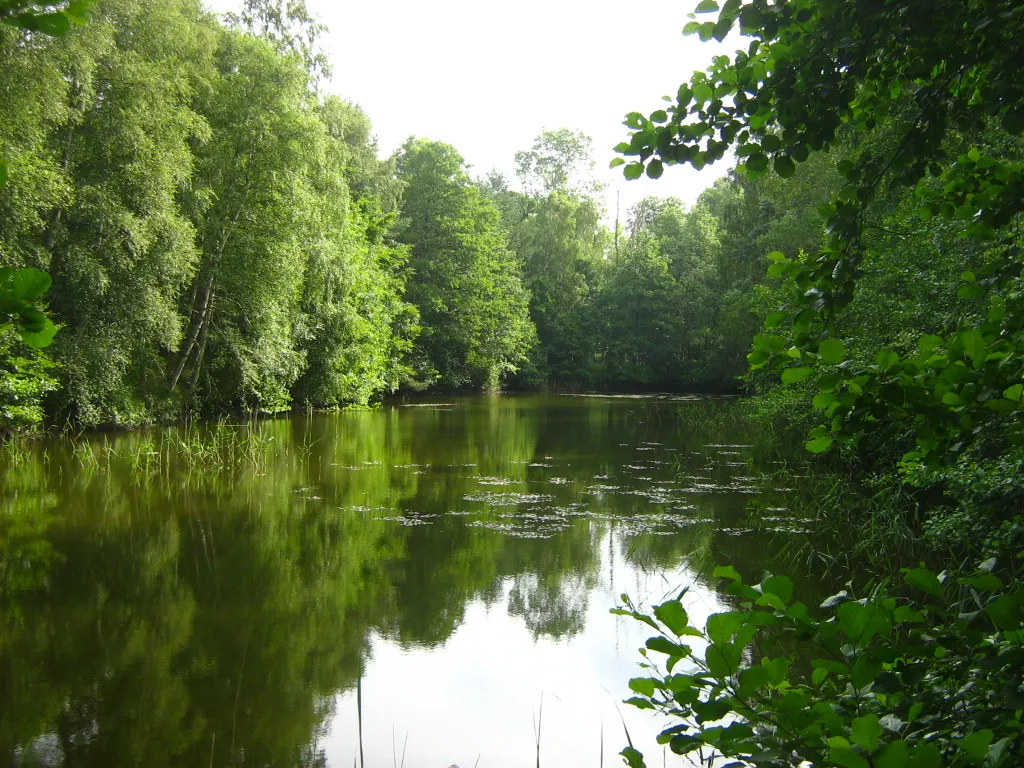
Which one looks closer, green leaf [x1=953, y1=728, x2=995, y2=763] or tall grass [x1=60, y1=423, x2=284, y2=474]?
green leaf [x1=953, y1=728, x2=995, y2=763]

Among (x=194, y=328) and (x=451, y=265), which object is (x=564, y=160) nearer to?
(x=451, y=265)

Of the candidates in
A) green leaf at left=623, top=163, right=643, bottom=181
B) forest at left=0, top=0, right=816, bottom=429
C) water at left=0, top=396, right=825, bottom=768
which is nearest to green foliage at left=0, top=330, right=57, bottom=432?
forest at left=0, top=0, right=816, bottom=429

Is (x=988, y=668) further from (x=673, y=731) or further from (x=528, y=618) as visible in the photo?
(x=528, y=618)

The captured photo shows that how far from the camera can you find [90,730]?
468 cm

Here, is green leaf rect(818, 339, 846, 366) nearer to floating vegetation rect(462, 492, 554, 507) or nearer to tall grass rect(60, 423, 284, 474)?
floating vegetation rect(462, 492, 554, 507)

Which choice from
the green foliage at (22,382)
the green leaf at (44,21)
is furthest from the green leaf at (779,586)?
the green foliage at (22,382)

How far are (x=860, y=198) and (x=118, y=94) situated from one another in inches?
674

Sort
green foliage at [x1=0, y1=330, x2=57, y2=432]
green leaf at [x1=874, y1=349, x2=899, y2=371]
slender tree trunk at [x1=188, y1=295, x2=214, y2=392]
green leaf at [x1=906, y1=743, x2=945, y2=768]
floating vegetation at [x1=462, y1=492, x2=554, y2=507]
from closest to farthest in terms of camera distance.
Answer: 1. green leaf at [x1=906, y1=743, x2=945, y2=768]
2. green leaf at [x1=874, y1=349, x2=899, y2=371]
3. floating vegetation at [x1=462, y1=492, x2=554, y2=507]
4. green foliage at [x1=0, y1=330, x2=57, y2=432]
5. slender tree trunk at [x1=188, y1=295, x2=214, y2=392]

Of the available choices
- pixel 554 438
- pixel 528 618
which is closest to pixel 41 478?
pixel 528 618

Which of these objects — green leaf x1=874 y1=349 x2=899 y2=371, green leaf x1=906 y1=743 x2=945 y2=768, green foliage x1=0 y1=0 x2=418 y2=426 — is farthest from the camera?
green foliage x1=0 y1=0 x2=418 y2=426

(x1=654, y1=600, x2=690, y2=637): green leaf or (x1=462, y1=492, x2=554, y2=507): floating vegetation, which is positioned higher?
(x1=654, y1=600, x2=690, y2=637): green leaf

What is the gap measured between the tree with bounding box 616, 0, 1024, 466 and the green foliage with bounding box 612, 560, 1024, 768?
13.5 inches

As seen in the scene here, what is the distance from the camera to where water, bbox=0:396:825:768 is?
4852 mm

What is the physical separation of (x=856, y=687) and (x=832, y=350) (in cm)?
62
